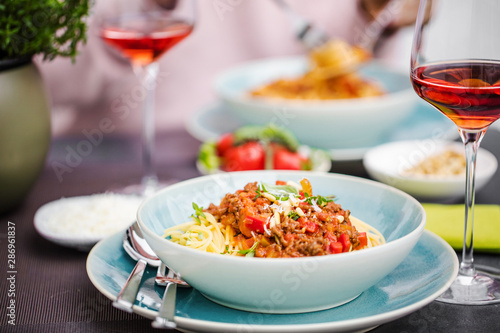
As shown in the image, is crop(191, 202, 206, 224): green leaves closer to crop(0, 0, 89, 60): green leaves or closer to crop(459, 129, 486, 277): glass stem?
crop(459, 129, 486, 277): glass stem

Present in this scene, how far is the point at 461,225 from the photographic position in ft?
4.86

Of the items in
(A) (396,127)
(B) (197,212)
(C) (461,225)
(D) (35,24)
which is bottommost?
(A) (396,127)

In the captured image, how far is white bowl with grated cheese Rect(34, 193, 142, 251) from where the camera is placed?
143cm

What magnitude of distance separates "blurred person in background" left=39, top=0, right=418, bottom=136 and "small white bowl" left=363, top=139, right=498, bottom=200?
1199mm

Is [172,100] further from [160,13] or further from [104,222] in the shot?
[104,222]

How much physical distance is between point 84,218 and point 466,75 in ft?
3.24

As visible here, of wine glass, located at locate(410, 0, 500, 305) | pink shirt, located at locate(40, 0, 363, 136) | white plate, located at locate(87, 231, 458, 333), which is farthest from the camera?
pink shirt, located at locate(40, 0, 363, 136)

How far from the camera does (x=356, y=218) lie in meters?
1.33

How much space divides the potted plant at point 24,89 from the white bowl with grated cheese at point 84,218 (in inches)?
4.7

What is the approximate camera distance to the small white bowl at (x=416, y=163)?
1.71 meters

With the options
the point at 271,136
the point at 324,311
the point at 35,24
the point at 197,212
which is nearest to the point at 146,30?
the point at 35,24

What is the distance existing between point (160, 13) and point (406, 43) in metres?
1.84

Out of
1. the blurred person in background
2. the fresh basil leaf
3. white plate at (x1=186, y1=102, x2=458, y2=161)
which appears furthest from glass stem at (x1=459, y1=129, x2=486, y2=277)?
the blurred person in background

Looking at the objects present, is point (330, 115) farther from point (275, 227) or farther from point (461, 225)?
point (275, 227)
